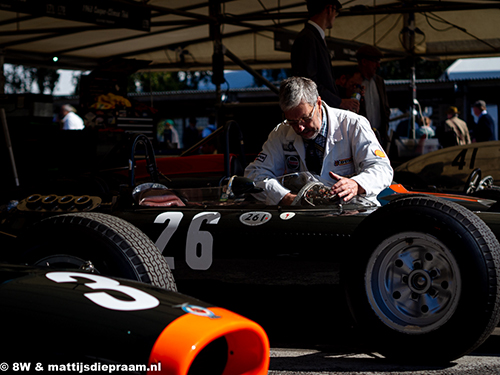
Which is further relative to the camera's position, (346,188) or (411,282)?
(346,188)

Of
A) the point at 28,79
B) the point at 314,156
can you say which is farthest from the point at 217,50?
the point at 28,79

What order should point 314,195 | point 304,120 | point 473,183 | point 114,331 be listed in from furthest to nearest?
point 473,183 < point 304,120 < point 314,195 < point 114,331

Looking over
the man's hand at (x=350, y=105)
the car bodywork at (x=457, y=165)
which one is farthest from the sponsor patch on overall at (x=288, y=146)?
the car bodywork at (x=457, y=165)

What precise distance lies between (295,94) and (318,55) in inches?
48.7

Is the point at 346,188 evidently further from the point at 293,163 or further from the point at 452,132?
the point at 452,132

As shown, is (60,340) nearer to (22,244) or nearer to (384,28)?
(22,244)

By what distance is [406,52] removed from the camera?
1105cm

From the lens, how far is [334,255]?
2.76m

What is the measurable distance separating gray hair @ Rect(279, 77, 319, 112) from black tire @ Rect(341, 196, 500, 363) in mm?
851

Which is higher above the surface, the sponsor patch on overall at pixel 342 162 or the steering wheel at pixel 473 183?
the sponsor patch on overall at pixel 342 162

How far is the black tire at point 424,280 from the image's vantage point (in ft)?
7.88

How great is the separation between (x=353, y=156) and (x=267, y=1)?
7164 mm

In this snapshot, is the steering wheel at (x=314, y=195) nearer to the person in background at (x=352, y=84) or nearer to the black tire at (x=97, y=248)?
the black tire at (x=97, y=248)

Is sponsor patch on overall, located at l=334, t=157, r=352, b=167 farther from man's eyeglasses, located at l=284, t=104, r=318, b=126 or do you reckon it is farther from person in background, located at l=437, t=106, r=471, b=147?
person in background, located at l=437, t=106, r=471, b=147
